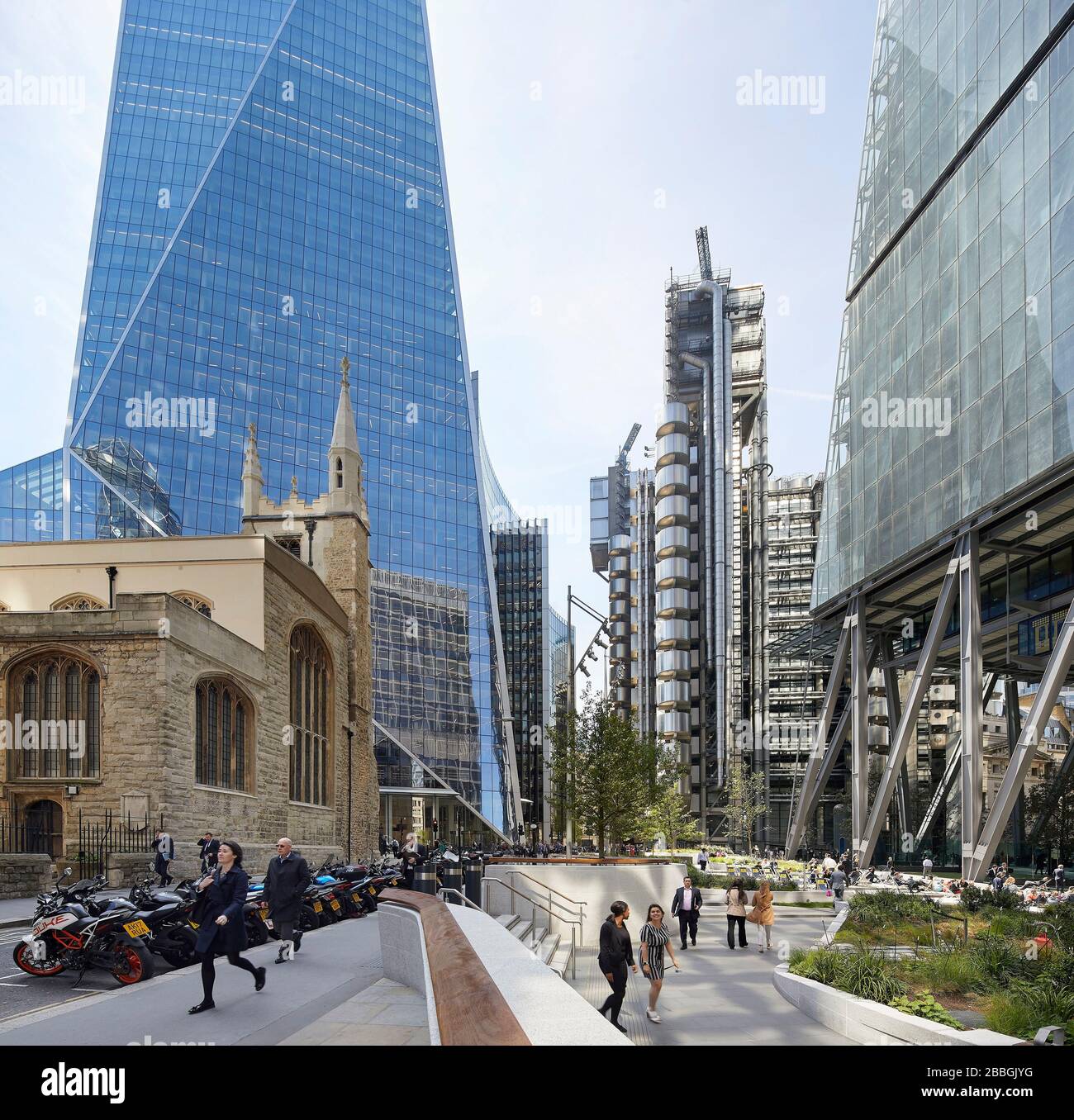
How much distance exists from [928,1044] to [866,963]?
3035 millimetres

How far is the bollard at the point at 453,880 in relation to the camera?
15948mm

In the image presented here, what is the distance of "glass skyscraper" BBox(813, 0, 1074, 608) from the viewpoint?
30141 mm

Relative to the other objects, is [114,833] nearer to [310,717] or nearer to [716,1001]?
[716,1001]

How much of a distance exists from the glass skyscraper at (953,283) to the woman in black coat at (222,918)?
86.3 feet

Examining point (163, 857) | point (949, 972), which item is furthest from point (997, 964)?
point (163, 857)

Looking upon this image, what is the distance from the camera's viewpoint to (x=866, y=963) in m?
12.2

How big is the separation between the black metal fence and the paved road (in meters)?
10.2

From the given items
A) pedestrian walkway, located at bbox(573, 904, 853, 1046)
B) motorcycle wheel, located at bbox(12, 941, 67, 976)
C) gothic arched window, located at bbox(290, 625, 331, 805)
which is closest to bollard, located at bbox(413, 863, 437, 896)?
pedestrian walkway, located at bbox(573, 904, 853, 1046)

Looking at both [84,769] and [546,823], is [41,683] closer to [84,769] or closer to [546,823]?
[84,769]

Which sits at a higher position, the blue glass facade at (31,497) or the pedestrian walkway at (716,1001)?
the blue glass facade at (31,497)

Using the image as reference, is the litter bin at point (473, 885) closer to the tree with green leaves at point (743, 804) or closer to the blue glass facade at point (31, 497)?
the tree with green leaves at point (743, 804)

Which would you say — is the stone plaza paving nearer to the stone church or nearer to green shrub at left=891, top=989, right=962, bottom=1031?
green shrub at left=891, top=989, right=962, bottom=1031

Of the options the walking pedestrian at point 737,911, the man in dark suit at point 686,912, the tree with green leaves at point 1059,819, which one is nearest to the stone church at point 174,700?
the man in dark suit at point 686,912
